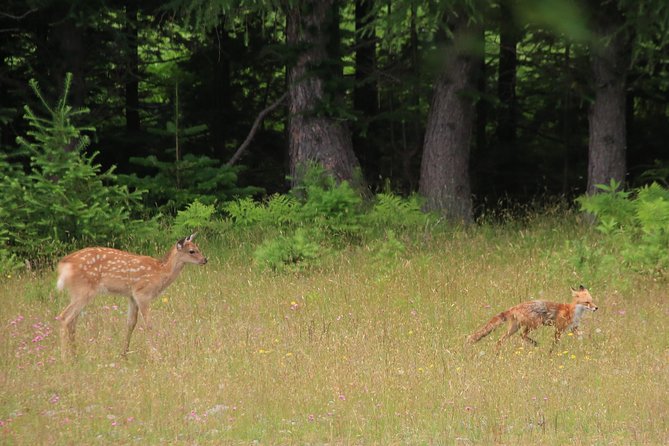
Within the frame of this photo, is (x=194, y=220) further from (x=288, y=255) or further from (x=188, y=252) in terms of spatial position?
(x=188, y=252)

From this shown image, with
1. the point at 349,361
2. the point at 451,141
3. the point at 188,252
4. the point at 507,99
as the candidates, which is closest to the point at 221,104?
the point at 507,99

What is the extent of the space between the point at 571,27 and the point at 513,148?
8.57 metres

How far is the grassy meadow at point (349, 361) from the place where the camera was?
779 cm

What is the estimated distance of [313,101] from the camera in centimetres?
1767

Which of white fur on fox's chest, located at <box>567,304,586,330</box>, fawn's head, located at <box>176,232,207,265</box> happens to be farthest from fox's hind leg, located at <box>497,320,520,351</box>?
fawn's head, located at <box>176,232,207,265</box>

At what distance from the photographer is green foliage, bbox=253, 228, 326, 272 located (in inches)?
539

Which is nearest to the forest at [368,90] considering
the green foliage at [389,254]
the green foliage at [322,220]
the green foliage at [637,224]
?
the green foliage at [322,220]

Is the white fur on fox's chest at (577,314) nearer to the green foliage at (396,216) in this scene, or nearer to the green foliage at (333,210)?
the green foliage at (333,210)

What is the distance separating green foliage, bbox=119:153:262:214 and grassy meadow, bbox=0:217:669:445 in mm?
3641

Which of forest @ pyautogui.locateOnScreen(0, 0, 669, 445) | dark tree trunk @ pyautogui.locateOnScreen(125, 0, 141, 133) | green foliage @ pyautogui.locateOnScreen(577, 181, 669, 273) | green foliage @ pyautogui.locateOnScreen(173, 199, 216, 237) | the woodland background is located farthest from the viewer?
dark tree trunk @ pyautogui.locateOnScreen(125, 0, 141, 133)

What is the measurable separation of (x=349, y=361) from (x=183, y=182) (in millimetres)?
9054

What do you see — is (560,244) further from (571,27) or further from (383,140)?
(383,140)

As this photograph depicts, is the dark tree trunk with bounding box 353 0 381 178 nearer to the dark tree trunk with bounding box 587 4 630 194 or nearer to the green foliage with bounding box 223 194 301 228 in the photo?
the green foliage with bounding box 223 194 301 228

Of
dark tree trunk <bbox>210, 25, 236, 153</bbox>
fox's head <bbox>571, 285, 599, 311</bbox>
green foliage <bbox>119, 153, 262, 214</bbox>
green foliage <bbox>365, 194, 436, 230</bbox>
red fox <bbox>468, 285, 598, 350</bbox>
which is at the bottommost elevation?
red fox <bbox>468, 285, 598, 350</bbox>
